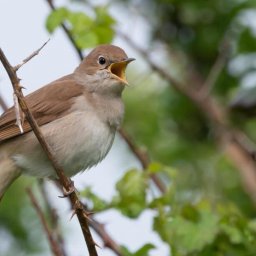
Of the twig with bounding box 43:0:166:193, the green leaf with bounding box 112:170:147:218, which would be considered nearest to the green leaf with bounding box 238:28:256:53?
the twig with bounding box 43:0:166:193

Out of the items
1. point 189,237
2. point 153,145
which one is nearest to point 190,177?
point 153,145

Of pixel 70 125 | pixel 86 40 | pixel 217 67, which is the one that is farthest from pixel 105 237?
pixel 217 67

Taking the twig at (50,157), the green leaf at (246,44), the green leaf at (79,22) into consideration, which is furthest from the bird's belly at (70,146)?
the green leaf at (246,44)

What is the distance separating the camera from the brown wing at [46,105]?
22.8 feet

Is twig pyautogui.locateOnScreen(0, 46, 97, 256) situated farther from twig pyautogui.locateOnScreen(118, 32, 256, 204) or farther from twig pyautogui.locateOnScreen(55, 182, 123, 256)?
twig pyautogui.locateOnScreen(118, 32, 256, 204)

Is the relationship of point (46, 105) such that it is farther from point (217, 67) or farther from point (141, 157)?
point (217, 67)

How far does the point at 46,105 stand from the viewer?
709 centimetres

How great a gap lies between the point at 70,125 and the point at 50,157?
1471 millimetres

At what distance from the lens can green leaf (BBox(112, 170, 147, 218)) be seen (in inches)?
263

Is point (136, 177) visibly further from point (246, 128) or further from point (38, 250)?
point (246, 128)

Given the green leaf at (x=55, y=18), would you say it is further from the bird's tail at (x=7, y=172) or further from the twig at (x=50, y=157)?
the twig at (x=50, y=157)

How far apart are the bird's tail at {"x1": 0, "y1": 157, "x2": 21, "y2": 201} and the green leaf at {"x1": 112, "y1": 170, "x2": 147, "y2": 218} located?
0.72 metres

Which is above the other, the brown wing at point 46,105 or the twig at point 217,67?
the brown wing at point 46,105

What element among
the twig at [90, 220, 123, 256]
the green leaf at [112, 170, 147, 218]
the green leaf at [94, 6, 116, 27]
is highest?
the green leaf at [94, 6, 116, 27]
